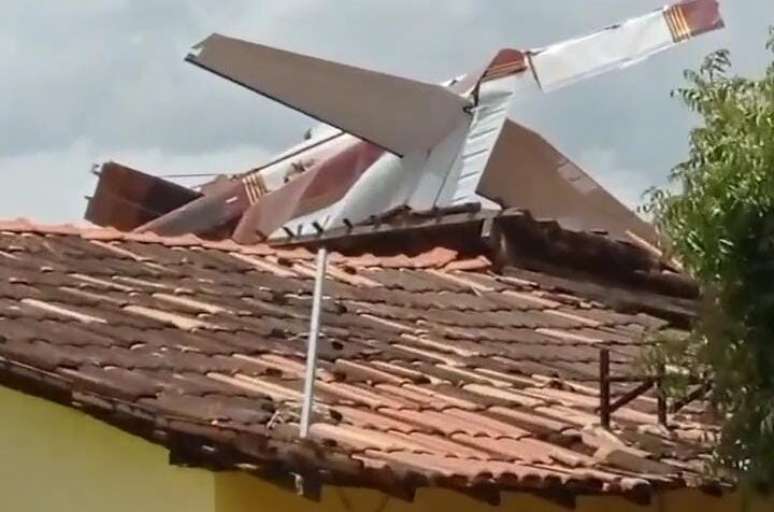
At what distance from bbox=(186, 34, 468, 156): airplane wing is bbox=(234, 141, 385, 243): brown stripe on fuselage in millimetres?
740

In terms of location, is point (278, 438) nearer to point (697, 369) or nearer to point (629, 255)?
point (697, 369)

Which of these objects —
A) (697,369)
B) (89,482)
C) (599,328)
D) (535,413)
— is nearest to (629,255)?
(599,328)

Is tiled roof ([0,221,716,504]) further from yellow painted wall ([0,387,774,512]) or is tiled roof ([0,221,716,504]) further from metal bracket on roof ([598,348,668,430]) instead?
yellow painted wall ([0,387,774,512])

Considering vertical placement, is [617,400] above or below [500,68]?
below

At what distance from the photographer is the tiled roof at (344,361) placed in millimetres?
7055

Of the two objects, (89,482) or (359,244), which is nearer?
(89,482)

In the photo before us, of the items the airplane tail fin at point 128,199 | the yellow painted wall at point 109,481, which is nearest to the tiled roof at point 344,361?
the yellow painted wall at point 109,481

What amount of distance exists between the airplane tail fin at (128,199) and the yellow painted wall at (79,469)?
30.7 ft

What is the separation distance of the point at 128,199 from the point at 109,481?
1117 centimetres

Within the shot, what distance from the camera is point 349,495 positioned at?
7480 millimetres

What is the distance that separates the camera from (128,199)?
18.4m

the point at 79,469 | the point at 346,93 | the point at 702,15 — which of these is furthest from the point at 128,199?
the point at 79,469

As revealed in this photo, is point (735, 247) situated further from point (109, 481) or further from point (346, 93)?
point (346, 93)

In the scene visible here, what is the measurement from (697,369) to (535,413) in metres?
1.60
